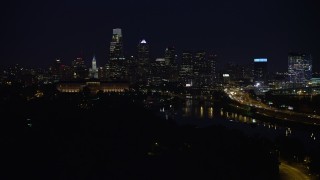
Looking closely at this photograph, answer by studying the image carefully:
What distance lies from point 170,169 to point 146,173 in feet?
→ 2.47

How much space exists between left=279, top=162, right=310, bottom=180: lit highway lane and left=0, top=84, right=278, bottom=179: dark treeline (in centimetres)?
23

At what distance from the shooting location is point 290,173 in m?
11.4

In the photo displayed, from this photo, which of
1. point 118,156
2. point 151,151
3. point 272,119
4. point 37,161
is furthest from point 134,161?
point 272,119

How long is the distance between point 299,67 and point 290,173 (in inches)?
2735

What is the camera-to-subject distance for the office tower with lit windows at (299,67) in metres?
77.1

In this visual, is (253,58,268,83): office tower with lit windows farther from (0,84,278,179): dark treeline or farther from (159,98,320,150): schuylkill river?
(0,84,278,179): dark treeline

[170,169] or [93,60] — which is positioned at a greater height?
[93,60]

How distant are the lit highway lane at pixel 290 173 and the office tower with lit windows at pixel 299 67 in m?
67.3

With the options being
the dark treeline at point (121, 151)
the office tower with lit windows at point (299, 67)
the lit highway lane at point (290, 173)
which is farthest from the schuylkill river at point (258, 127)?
the office tower with lit windows at point (299, 67)

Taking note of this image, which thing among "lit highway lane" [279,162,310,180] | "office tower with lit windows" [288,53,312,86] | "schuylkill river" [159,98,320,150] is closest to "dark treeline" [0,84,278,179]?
"lit highway lane" [279,162,310,180]

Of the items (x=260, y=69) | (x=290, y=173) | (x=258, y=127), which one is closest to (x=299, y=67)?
(x=260, y=69)

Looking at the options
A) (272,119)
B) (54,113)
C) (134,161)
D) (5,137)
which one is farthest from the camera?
(272,119)

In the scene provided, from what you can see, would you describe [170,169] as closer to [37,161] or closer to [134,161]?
[134,161]

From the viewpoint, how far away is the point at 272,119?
24.8 meters
